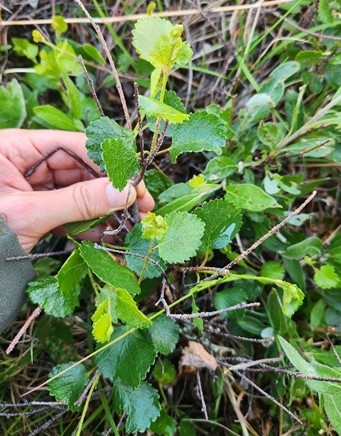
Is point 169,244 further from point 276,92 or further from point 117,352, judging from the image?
point 276,92

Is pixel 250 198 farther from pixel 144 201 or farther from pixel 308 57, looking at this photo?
pixel 308 57

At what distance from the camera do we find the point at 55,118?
1.23m

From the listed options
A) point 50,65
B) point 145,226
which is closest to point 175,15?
point 50,65

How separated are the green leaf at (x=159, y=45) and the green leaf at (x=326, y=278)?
604mm

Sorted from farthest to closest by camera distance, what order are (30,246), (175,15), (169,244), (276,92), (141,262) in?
(175,15) < (276,92) < (30,246) < (141,262) < (169,244)

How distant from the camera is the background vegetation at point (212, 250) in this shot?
1014 millimetres

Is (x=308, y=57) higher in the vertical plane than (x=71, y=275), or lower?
higher

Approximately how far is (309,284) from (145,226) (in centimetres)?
69

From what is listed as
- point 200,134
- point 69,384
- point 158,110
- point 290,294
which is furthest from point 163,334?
point 158,110

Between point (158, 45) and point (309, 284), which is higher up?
point (158, 45)

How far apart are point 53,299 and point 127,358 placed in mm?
179

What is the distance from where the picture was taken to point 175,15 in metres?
1.32

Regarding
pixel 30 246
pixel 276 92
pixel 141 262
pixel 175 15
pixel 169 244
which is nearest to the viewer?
pixel 169 244

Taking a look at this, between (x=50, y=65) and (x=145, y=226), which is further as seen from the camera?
(x=50, y=65)
